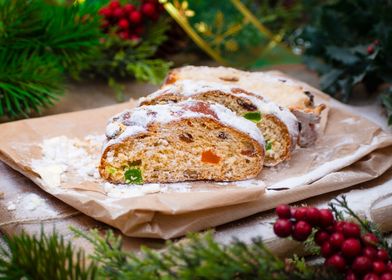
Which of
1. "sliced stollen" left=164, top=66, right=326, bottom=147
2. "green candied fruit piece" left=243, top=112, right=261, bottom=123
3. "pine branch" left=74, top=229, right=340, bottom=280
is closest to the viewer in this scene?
"pine branch" left=74, top=229, right=340, bottom=280

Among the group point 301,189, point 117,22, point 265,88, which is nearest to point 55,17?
point 117,22

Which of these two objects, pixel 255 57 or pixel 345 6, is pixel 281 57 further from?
pixel 345 6

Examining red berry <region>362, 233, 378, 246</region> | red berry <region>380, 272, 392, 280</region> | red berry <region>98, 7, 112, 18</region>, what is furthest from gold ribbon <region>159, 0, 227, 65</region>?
red berry <region>380, 272, 392, 280</region>

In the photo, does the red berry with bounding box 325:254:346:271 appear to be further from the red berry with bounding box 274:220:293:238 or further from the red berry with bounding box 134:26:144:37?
the red berry with bounding box 134:26:144:37

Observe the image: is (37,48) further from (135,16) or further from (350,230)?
(350,230)

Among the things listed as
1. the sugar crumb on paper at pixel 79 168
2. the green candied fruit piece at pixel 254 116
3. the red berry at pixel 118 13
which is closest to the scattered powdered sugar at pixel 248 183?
the sugar crumb on paper at pixel 79 168

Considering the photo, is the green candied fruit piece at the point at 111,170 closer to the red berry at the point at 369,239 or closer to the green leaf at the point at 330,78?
the red berry at the point at 369,239

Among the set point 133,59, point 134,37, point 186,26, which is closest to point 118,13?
point 134,37
